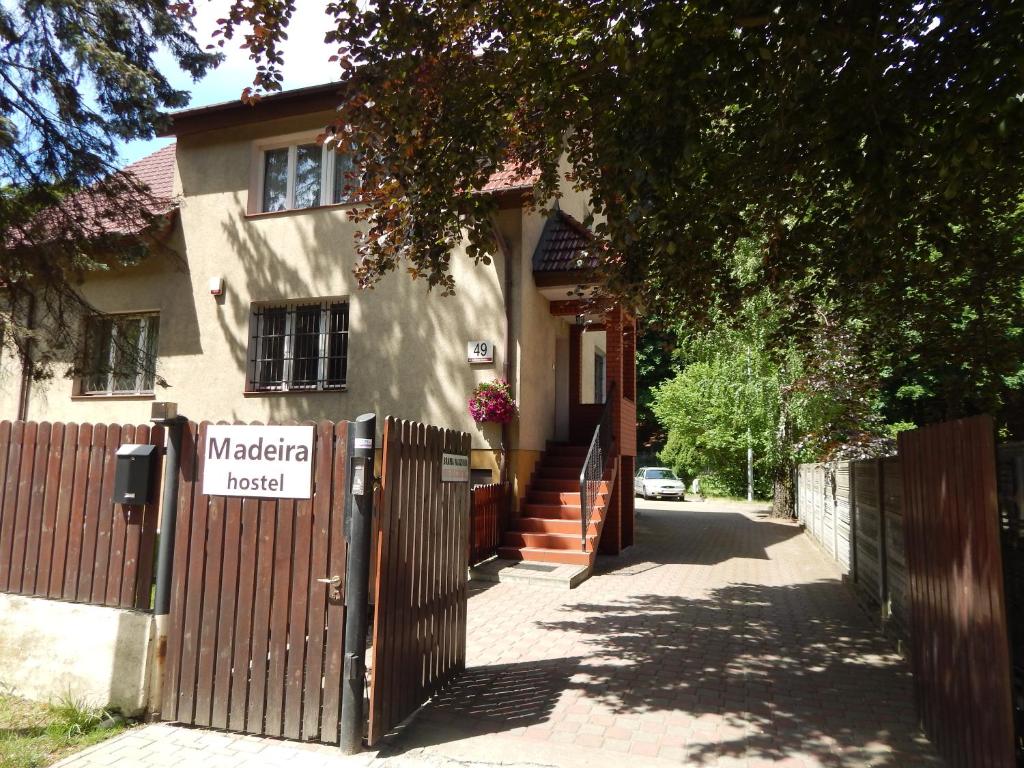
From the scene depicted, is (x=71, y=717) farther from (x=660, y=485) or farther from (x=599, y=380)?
(x=660, y=485)

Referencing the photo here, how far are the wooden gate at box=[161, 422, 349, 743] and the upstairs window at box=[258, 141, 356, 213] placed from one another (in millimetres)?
8433

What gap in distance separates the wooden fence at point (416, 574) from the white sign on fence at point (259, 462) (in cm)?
54

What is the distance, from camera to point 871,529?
8227mm

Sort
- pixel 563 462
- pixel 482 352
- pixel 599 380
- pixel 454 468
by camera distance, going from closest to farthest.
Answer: pixel 454 468 < pixel 482 352 < pixel 563 462 < pixel 599 380

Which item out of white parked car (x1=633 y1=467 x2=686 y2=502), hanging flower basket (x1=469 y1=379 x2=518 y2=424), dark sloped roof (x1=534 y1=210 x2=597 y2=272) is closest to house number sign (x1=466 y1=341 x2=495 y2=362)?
hanging flower basket (x1=469 y1=379 x2=518 y2=424)

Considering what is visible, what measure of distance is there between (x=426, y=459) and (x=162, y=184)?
11865 millimetres

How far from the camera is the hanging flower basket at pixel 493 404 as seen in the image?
10797 millimetres

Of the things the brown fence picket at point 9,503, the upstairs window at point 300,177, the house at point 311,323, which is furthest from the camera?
the upstairs window at point 300,177

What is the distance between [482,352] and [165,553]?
7.05 m

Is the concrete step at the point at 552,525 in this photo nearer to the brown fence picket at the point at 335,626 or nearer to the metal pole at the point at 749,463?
the brown fence picket at the point at 335,626

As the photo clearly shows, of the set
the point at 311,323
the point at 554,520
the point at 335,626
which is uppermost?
the point at 311,323

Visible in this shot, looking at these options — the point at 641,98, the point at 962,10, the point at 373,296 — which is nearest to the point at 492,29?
the point at 641,98

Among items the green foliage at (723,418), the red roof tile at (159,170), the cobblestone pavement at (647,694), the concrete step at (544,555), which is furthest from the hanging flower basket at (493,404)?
the green foliage at (723,418)

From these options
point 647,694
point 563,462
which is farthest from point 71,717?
point 563,462
